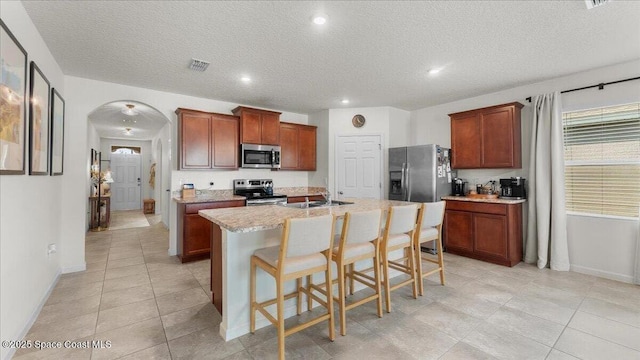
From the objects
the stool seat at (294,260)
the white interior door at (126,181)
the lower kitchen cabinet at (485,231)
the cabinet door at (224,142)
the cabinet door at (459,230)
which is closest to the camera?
the stool seat at (294,260)

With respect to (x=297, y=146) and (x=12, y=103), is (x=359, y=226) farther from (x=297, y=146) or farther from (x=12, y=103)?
(x=297, y=146)

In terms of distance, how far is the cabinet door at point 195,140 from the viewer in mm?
4176

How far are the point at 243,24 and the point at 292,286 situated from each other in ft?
7.80

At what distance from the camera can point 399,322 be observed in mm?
2332

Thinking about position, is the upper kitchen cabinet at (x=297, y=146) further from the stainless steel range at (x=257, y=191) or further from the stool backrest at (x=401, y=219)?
the stool backrest at (x=401, y=219)

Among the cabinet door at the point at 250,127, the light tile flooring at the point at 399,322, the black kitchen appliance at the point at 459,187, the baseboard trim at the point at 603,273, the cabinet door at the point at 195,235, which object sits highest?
the cabinet door at the point at 250,127

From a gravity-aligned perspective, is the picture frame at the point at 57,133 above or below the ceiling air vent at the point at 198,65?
below

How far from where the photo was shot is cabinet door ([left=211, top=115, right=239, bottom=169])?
14.6 feet

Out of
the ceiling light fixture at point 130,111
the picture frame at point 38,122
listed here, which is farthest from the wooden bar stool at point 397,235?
the ceiling light fixture at point 130,111

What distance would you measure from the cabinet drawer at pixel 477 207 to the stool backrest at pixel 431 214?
131 cm

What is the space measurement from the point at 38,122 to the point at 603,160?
6.14 m

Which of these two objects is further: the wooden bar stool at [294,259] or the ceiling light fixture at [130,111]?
the ceiling light fixture at [130,111]

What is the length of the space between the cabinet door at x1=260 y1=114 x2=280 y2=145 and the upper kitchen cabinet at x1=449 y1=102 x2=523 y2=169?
3064 millimetres

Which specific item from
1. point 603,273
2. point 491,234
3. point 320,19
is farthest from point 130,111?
point 603,273
